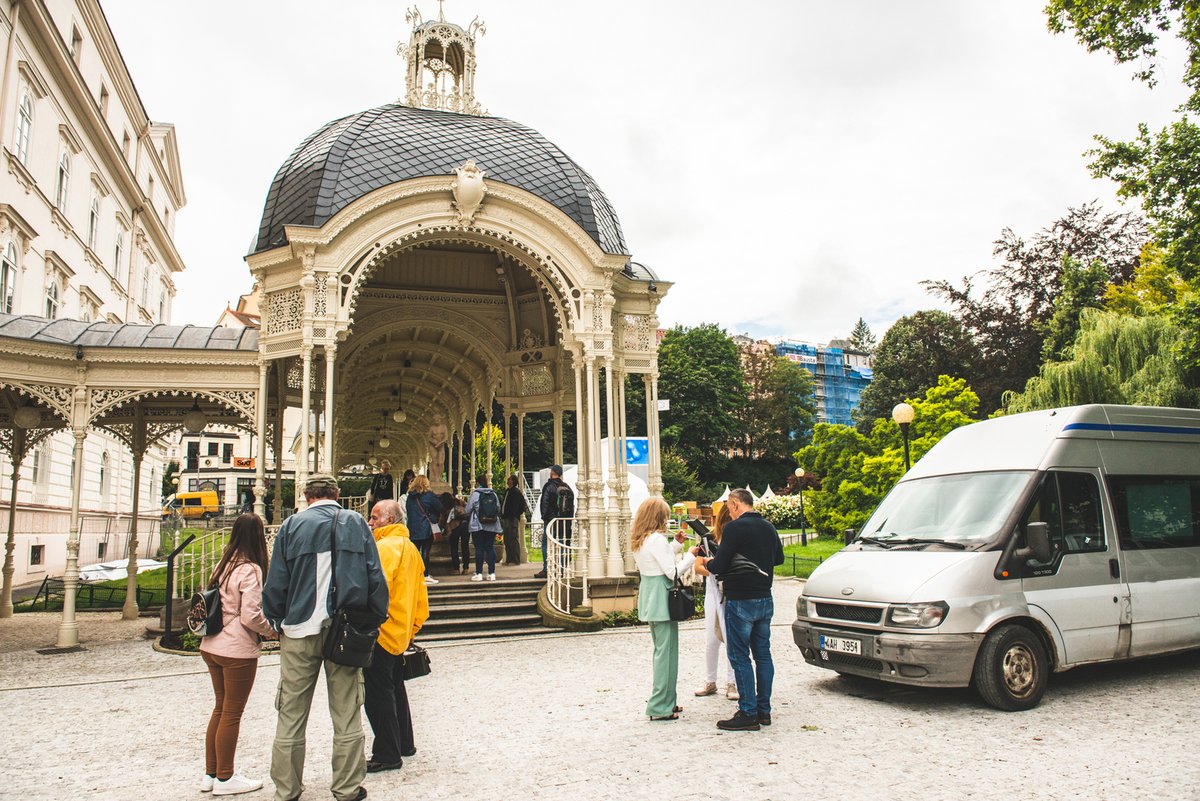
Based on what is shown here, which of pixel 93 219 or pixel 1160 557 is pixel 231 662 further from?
pixel 93 219

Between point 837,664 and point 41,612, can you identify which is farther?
point 41,612

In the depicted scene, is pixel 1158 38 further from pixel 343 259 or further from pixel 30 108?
pixel 30 108

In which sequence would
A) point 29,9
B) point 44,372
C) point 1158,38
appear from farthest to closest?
point 29,9 < point 1158,38 < point 44,372

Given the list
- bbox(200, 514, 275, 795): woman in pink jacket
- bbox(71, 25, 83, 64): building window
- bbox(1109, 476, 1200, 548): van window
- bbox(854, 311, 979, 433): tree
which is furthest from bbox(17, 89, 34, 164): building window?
bbox(854, 311, 979, 433): tree

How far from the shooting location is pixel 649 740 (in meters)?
5.73

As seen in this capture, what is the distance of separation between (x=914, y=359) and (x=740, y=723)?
4194 cm

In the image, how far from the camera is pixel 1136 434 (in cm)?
799

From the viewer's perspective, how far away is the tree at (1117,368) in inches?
869

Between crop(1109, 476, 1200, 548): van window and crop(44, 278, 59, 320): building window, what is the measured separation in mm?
25055

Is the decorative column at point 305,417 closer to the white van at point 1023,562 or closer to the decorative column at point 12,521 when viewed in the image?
the decorative column at point 12,521

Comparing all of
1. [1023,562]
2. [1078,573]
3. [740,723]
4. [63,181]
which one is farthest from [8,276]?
[1078,573]

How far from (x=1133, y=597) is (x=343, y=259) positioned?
1048 centimetres

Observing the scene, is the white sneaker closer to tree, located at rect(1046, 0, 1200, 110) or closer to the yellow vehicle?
tree, located at rect(1046, 0, 1200, 110)

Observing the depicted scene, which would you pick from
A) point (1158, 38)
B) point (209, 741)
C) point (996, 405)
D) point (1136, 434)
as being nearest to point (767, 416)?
point (996, 405)
